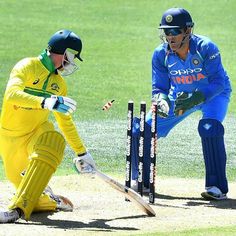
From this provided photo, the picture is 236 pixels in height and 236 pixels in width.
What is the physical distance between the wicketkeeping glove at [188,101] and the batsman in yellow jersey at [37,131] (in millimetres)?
1230

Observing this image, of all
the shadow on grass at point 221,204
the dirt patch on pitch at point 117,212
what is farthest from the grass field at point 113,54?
the shadow on grass at point 221,204

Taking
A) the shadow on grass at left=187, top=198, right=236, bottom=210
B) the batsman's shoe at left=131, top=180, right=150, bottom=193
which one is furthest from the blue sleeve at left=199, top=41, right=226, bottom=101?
the batsman's shoe at left=131, top=180, right=150, bottom=193

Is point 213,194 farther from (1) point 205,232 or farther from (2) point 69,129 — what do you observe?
(1) point 205,232

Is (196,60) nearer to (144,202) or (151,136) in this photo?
(151,136)

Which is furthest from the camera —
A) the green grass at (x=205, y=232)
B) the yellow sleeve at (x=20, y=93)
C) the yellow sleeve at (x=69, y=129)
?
the yellow sleeve at (x=69, y=129)

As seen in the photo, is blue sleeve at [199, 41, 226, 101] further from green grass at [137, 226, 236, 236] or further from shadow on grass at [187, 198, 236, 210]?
green grass at [137, 226, 236, 236]

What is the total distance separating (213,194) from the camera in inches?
418

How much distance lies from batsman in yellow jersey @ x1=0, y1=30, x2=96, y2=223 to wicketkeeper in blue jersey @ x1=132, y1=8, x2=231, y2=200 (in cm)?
131

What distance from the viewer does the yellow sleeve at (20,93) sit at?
8891 millimetres

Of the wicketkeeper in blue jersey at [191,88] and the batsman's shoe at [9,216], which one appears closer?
the batsman's shoe at [9,216]

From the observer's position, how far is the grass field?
44.1 ft

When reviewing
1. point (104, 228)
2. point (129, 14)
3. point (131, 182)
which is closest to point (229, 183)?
point (131, 182)

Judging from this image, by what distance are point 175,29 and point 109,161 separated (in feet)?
9.12

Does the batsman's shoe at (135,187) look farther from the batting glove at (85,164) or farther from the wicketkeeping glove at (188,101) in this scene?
the batting glove at (85,164)
